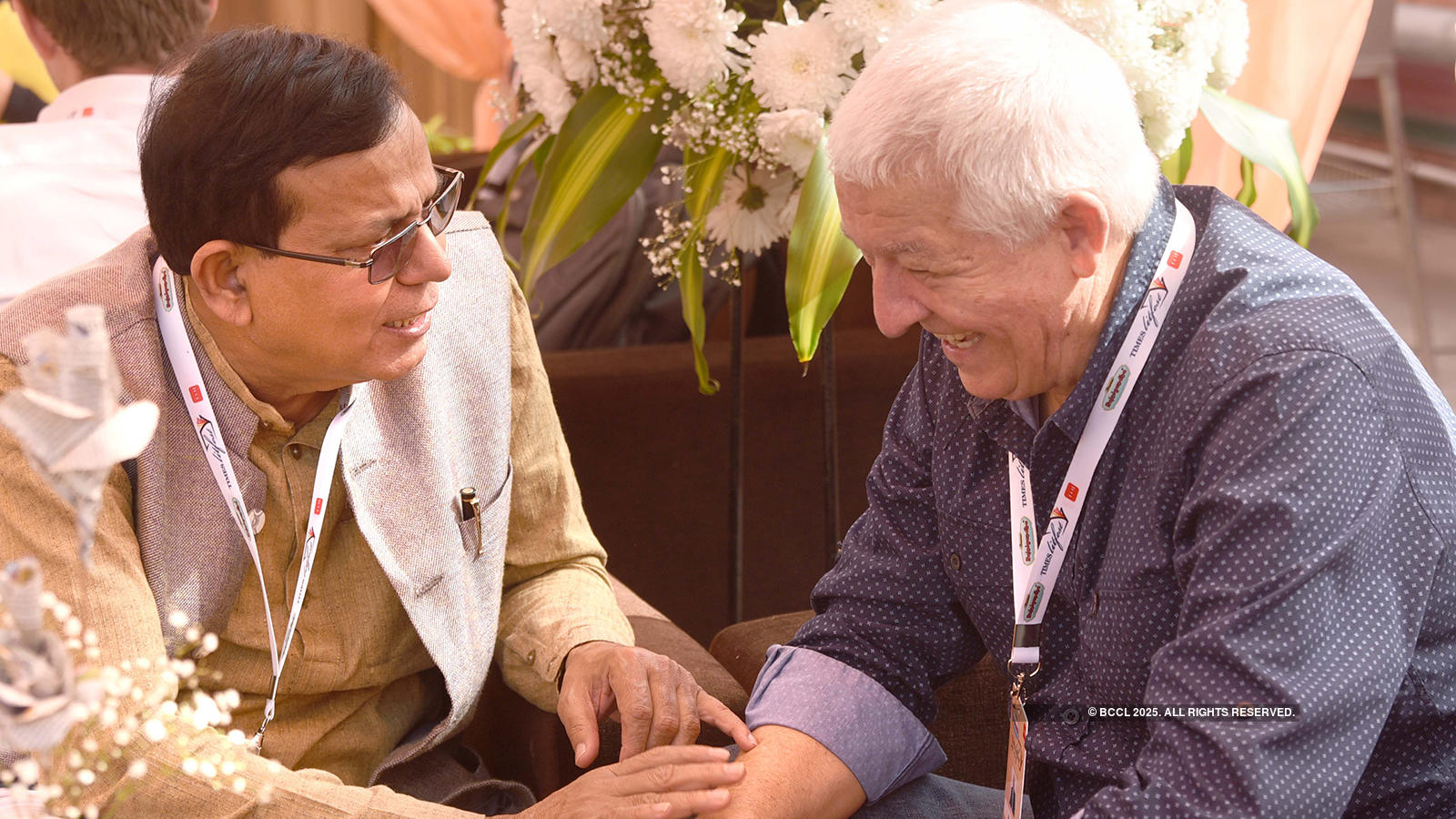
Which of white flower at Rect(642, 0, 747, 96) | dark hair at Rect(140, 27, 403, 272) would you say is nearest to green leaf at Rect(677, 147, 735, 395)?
white flower at Rect(642, 0, 747, 96)

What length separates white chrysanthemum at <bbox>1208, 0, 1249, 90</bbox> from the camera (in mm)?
1887

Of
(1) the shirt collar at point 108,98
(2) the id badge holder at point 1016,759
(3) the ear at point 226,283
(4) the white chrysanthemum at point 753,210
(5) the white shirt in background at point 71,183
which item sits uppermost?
(3) the ear at point 226,283

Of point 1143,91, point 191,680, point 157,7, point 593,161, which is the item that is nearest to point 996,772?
point 1143,91

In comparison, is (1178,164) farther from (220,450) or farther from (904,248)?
(220,450)

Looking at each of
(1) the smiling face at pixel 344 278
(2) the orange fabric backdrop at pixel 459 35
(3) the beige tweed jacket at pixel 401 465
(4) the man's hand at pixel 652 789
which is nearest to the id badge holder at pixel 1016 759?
(4) the man's hand at pixel 652 789

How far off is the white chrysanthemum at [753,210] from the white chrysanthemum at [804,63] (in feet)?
0.71

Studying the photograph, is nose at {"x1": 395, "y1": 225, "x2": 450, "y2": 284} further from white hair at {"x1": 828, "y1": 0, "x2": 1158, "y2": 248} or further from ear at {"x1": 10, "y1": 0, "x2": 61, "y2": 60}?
ear at {"x1": 10, "y1": 0, "x2": 61, "y2": 60}

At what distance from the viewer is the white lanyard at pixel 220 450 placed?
1456 millimetres

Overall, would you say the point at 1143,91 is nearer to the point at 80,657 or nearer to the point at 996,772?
the point at 996,772

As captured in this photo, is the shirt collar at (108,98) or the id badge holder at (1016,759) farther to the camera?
the shirt collar at (108,98)

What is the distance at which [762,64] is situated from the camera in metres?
1.86

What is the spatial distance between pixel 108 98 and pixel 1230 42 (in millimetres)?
1944

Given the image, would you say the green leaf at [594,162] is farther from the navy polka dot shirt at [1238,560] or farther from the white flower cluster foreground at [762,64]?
the navy polka dot shirt at [1238,560]

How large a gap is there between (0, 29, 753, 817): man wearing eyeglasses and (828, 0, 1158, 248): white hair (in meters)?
0.52
